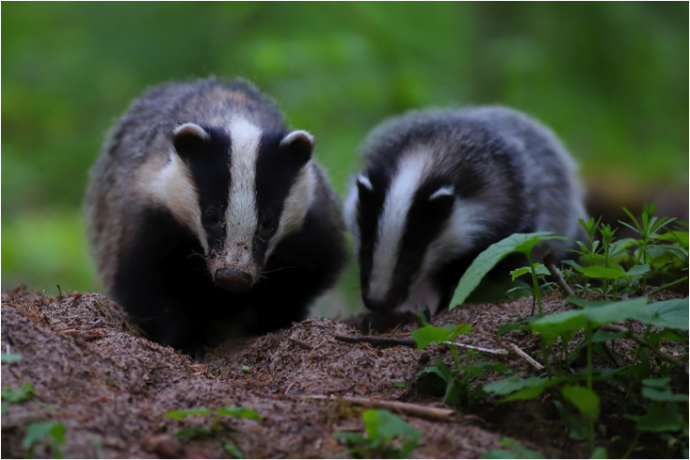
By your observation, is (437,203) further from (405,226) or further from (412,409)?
(412,409)

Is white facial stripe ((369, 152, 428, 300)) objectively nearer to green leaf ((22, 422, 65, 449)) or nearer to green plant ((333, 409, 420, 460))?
green plant ((333, 409, 420, 460))

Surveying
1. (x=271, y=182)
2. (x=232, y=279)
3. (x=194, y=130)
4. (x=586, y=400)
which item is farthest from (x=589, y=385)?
(x=194, y=130)

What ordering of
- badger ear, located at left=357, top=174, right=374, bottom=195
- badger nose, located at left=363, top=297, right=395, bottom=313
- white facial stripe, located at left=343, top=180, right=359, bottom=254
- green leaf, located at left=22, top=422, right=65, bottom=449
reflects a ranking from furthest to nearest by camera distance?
1. white facial stripe, located at left=343, top=180, right=359, bottom=254
2. badger ear, located at left=357, top=174, right=374, bottom=195
3. badger nose, located at left=363, top=297, right=395, bottom=313
4. green leaf, located at left=22, top=422, right=65, bottom=449

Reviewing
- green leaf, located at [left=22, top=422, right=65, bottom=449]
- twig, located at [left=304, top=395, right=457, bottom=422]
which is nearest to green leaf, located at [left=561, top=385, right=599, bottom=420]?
twig, located at [left=304, top=395, right=457, bottom=422]

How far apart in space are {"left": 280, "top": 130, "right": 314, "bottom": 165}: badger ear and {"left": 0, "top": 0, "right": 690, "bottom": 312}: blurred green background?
15.3ft

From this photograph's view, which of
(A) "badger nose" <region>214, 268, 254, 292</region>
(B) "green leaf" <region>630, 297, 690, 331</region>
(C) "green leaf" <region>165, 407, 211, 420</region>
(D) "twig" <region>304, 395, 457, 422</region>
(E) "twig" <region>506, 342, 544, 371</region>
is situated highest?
(A) "badger nose" <region>214, 268, 254, 292</region>

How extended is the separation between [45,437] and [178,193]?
2.03 meters

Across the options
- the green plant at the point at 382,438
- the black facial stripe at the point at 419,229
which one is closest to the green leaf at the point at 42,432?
the green plant at the point at 382,438

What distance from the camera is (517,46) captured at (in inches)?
360

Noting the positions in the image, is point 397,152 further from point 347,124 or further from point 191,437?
point 347,124

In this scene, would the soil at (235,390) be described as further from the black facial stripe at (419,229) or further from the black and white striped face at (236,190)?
the black facial stripe at (419,229)

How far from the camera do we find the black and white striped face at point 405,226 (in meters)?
3.96

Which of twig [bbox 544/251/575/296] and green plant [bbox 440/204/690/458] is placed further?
twig [bbox 544/251/575/296]

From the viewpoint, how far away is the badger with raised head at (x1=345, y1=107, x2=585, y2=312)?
3.98 metres
